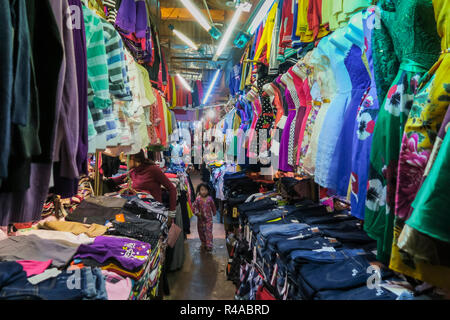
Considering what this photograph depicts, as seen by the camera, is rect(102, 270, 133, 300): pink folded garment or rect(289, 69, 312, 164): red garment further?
rect(289, 69, 312, 164): red garment

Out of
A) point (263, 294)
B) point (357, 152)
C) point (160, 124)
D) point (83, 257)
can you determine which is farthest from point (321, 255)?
point (160, 124)

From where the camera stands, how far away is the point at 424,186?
75 centimetres

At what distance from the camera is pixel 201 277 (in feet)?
12.8

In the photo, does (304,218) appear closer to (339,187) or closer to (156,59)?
(339,187)

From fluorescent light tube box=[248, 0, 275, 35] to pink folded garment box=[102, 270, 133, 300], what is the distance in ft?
9.08

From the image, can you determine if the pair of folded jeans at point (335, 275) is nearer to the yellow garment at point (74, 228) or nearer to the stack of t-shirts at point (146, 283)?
the stack of t-shirts at point (146, 283)

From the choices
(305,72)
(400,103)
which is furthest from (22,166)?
(305,72)

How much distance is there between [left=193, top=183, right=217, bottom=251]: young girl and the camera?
192 inches

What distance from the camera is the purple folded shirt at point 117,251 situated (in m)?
1.46

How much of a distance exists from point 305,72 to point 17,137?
1.90 metres

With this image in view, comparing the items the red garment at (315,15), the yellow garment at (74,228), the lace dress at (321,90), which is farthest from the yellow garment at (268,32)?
the yellow garment at (74,228)

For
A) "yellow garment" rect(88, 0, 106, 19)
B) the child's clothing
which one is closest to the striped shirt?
"yellow garment" rect(88, 0, 106, 19)

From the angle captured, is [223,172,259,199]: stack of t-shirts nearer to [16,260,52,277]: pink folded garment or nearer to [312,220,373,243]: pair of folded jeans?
[312,220,373,243]: pair of folded jeans

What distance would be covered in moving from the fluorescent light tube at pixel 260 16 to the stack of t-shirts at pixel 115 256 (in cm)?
262
